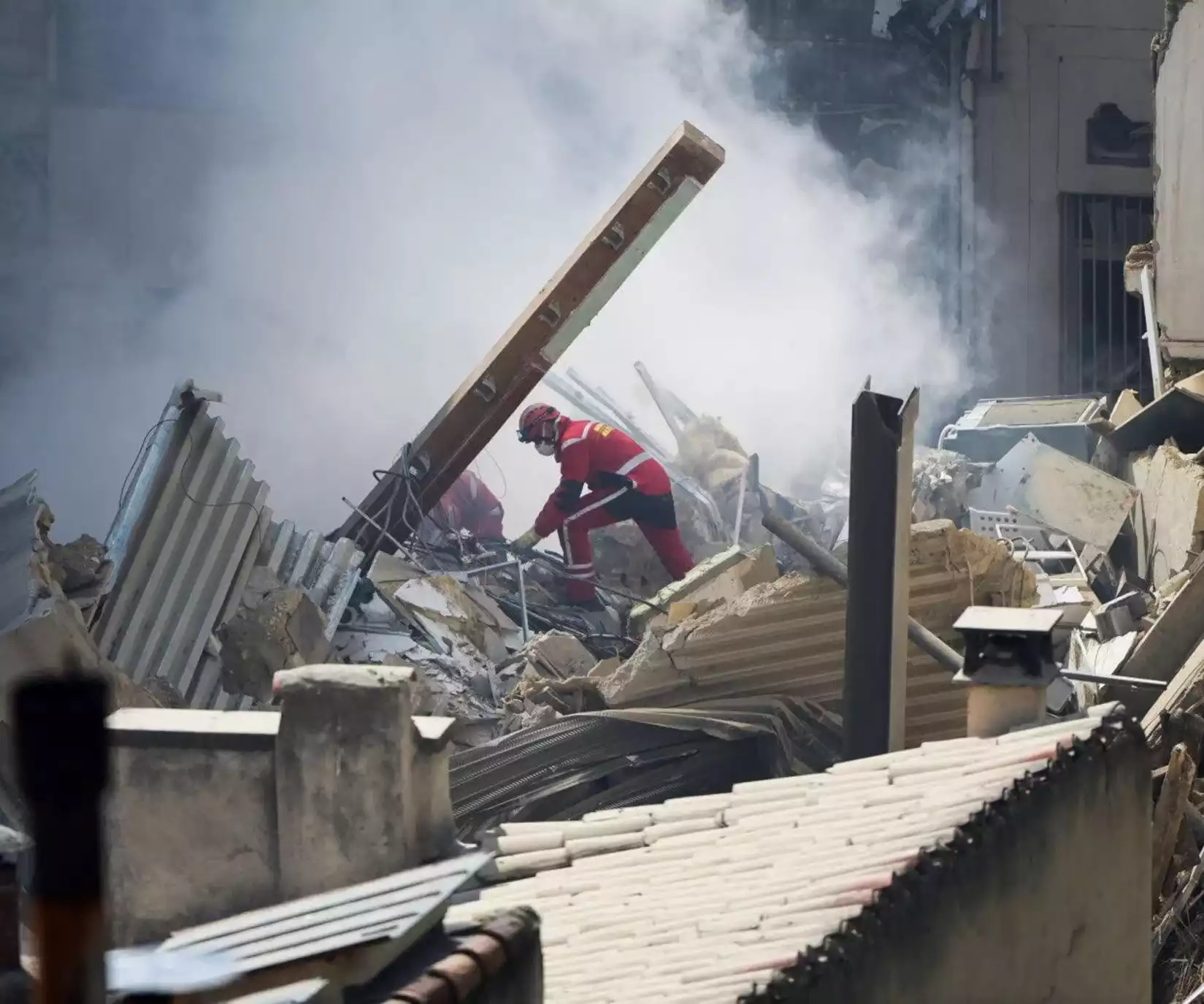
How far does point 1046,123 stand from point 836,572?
455 inches

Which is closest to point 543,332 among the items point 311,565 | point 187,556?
point 311,565

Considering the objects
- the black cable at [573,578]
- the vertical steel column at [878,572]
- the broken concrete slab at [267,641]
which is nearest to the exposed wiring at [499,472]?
the black cable at [573,578]

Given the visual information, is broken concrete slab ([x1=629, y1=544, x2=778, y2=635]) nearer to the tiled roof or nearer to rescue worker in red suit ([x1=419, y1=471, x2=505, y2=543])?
rescue worker in red suit ([x1=419, y1=471, x2=505, y2=543])

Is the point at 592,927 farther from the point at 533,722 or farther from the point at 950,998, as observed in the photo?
the point at 533,722

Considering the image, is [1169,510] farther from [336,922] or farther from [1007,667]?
[336,922]

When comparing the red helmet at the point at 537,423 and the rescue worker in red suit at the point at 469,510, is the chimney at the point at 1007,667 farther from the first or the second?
the rescue worker in red suit at the point at 469,510

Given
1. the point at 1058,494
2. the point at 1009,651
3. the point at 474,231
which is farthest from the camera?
the point at 474,231

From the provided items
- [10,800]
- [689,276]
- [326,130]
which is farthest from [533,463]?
[10,800]

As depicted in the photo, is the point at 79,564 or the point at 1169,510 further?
the point at 1169,510

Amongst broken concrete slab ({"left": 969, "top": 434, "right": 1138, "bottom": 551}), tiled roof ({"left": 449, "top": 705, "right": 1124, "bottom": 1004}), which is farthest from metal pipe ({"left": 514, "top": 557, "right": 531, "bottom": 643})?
tiled roof ({"left": 449, "top": 705, "right": 1124, "bottom": 1004})

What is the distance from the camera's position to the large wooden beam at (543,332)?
39.5 feet

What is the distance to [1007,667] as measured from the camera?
5988 millimetres

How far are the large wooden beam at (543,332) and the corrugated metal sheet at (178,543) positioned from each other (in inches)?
79.8

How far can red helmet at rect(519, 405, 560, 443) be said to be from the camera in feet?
39.1
